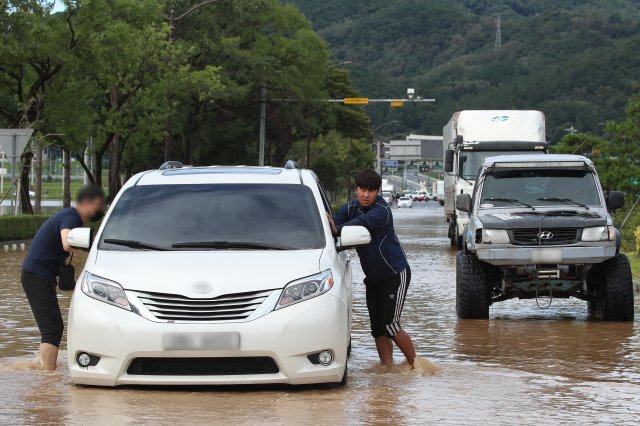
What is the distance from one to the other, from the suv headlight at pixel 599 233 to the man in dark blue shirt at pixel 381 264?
5018mm

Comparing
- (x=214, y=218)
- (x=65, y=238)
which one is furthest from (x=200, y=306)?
(x=65, y=238)

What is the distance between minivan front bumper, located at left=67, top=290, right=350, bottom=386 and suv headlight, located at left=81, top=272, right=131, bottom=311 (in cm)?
4

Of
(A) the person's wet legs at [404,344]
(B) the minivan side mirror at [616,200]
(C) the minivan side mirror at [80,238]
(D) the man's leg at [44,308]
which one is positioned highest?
(B) the minivan side mirror at [616,200]

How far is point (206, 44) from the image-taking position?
6103cm

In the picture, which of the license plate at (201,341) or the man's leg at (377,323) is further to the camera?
the man's leg at (377,323)

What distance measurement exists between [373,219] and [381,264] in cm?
39

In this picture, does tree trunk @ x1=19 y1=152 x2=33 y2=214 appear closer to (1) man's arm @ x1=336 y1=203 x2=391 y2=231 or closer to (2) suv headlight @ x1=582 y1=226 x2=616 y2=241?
(2) suv headlight @ x1=582 y1=226 x2=616 y2=241

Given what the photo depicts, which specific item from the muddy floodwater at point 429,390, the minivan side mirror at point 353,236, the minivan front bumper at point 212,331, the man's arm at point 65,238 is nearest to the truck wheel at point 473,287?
the muddy floodwater at point 429,390

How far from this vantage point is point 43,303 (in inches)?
427

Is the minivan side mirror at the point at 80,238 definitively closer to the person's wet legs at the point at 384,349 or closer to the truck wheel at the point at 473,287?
the person's wet legs at the point at 384,349

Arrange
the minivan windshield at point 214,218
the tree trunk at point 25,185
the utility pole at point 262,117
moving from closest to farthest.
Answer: the minivan windshield at point 214,218
the tree trunk at point 25,185
the utility pole at point 262,117

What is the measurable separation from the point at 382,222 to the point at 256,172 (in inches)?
43.0

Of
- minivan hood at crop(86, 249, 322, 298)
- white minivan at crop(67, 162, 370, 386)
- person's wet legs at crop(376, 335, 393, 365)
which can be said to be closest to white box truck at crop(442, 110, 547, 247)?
person's wet legs at crop(376, 335, 393, 365)

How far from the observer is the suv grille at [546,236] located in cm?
1555
